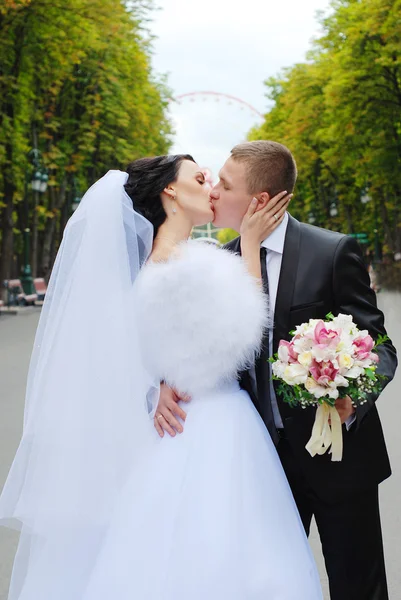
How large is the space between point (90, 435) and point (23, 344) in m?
15.0

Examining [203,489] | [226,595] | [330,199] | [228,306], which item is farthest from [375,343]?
[330,199]

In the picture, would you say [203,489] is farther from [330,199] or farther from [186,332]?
[330,199]

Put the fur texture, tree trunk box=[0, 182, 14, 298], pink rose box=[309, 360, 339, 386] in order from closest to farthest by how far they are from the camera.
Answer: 1. pink rose box=[309, 360, 339, 386]
2. the fur texture
3. tree trunk box=[0, 182, 14, 298]

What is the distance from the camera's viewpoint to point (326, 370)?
2.95 metres

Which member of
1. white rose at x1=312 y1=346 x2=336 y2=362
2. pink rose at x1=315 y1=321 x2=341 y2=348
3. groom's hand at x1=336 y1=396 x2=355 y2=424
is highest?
pink rose at x1=315 y1=321 x2=341 y2=348

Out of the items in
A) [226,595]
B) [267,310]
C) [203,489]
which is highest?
[267,310]

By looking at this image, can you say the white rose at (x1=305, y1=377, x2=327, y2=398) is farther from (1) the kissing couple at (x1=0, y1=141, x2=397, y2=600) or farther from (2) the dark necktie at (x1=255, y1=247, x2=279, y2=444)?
(2) the dark necktie at (x1=255, y1=247, x2=279, y2=444)

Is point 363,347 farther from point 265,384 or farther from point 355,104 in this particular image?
point 355,104

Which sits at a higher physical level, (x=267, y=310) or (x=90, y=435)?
(x=267, y=310)

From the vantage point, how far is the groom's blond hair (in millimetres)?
3312

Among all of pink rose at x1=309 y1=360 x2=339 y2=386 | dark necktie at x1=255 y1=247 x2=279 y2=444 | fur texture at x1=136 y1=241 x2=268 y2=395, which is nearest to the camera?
pink rose at x1=309 y1=360 x2=339 y2=386

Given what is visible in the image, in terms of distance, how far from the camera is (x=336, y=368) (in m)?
2.94

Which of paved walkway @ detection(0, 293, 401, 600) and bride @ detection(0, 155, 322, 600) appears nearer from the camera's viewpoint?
bride @ detection(0, 155, 322, 600)

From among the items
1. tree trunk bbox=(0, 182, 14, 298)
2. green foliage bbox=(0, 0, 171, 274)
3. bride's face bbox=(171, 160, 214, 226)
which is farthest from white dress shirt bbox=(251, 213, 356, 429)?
tree trunk bbox=(0, 182, 14, 298)
